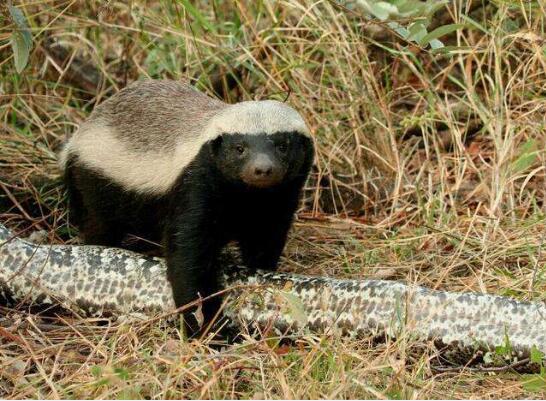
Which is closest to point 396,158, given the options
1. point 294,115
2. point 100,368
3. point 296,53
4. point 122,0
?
point 296,53

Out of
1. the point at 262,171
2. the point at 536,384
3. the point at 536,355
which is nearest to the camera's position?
the point at 536,384

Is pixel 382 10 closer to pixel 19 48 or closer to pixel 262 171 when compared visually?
pixel 262 171

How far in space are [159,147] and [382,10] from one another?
1.54 meters

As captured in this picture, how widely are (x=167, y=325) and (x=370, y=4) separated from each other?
1.71 m

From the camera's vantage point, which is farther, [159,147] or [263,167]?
[159,147]

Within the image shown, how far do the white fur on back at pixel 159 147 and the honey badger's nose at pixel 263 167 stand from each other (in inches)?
6.4

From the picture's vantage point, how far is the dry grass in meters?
4.86

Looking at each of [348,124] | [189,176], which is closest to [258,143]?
[189,176]

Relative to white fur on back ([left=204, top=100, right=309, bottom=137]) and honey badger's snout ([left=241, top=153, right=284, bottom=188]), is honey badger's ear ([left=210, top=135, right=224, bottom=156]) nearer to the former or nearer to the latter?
white fur on back ([left=204, top=100, right=309, bottom=137])

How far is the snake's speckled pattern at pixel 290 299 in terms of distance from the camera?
388 cm

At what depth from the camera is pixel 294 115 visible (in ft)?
14.9

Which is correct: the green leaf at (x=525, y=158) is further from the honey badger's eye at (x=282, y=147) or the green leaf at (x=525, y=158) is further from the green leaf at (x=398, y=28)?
the honey badger's eye at (x=282, y=147)

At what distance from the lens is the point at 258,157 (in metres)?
4.28

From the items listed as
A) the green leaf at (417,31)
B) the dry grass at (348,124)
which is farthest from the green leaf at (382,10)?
the dry grass at (348,124)
